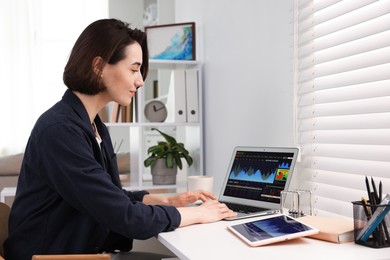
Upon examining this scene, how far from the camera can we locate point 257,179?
1.95 meters

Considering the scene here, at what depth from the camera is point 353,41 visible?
1783mm

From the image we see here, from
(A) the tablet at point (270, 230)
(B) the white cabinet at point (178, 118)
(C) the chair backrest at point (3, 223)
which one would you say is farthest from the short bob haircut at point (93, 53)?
(B) the white cabinet at point (178, 118)

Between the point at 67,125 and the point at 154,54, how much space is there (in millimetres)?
1864

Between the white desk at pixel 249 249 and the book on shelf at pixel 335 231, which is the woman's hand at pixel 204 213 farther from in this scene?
the book on shelf at pixel 335 231

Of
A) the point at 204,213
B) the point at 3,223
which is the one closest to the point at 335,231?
the point at 204,213

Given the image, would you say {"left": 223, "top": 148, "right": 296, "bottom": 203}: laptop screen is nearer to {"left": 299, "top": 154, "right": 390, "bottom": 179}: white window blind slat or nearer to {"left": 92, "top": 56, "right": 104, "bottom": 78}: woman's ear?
{"left": 299, "top": 154, "right": 390, "bottom": 179}: white window blind slat

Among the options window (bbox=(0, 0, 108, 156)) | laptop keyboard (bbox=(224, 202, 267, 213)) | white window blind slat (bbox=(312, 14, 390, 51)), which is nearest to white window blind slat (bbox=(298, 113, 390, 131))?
white window blind slat (bbox=(312, 14, 390, 51))

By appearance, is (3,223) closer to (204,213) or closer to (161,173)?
(204,213)

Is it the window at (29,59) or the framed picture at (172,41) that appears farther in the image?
the window at (29,59)

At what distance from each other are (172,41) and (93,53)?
1714mm

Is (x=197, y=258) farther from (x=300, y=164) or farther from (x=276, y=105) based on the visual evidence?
(x=276, y=105)

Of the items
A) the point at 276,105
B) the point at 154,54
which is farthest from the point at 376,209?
the point at 154,54

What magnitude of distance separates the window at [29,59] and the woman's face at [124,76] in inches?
167

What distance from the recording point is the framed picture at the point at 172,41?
3211 mm
